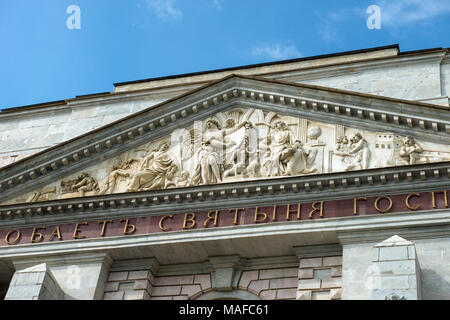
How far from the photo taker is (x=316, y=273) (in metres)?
24.9

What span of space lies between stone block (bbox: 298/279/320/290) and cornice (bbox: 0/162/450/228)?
251 cm

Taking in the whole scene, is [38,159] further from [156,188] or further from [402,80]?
[402,80]

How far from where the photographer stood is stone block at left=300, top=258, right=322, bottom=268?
82.1 ft

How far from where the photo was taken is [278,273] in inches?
1011

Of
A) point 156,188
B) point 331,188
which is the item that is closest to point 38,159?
point 156,188

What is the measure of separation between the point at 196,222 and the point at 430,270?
24.2 feet

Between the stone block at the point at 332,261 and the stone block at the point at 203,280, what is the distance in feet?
12.1

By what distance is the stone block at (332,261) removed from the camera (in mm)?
24766

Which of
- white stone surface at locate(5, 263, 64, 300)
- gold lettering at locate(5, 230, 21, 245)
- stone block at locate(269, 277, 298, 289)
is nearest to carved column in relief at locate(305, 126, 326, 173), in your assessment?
stone block at locate(269, 277, 298, 289)

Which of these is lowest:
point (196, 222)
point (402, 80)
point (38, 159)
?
point (196, 222)

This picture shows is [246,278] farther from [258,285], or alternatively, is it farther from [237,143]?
[237,143]

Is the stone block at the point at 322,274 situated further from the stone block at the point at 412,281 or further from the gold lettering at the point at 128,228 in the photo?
the gold lettering at the point at 128,228
